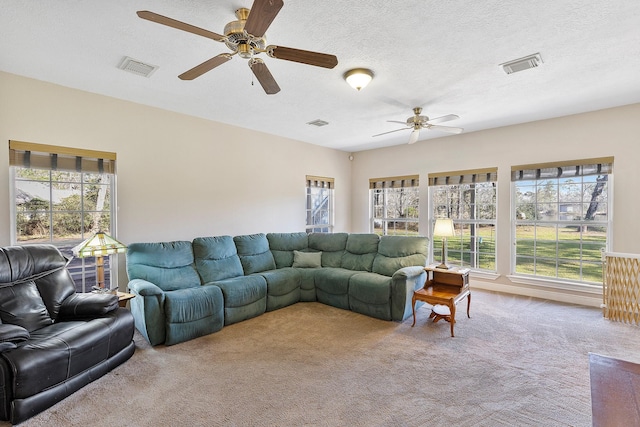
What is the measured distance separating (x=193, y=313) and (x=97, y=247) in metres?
1.16

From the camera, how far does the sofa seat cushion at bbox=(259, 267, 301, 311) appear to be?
4.05m

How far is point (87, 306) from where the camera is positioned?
2648 millimetres

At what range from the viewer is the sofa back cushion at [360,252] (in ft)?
15.0

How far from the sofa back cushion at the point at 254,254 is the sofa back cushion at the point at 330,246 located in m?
0.81

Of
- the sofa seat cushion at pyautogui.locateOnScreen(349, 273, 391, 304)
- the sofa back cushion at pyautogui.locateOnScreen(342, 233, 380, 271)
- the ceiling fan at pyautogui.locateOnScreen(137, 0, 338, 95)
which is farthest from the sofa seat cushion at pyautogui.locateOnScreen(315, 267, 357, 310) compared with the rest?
the ceiling fan at pyautogui.locateOnScreen(137, 0, 338, 95)

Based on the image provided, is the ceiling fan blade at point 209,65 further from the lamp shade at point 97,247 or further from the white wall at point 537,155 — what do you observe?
the white wall at point 537,155

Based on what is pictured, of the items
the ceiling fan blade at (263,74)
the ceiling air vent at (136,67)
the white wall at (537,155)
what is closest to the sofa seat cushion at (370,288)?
the white wall at (537,155)

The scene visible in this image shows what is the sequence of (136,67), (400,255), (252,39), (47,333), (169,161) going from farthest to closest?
1. (400,255)
2. (169,161)
3. (136,67)
4. (47,333)
5. (252,39)

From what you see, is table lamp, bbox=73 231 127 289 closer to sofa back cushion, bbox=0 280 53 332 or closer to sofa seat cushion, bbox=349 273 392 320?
sofa back cushion, bbox=0 280 53 332

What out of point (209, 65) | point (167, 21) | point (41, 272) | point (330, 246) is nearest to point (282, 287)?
point (330, 246)

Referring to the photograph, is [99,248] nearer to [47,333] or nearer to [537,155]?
[47,333]

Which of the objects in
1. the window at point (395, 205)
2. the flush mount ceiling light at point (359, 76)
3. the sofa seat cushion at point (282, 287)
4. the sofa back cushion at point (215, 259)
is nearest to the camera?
the flush mount ceiling light at point (359, 76)

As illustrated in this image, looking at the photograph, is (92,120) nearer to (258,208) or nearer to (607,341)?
(258,208)

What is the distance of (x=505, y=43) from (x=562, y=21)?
364 millimetres
